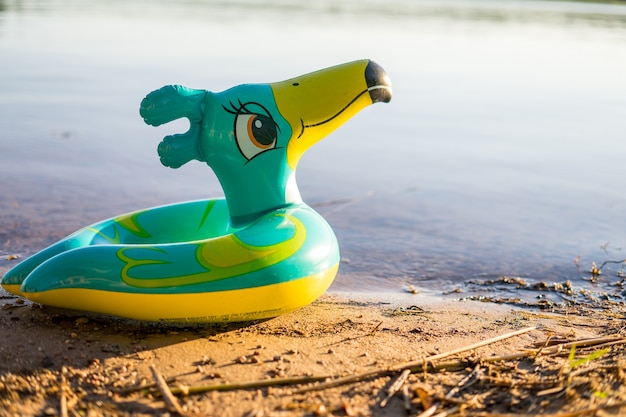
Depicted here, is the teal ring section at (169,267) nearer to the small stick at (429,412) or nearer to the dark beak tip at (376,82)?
the dark beak tip at (376,82)

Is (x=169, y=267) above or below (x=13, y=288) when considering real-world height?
above

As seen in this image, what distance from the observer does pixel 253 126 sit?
382 cm

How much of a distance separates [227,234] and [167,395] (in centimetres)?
125

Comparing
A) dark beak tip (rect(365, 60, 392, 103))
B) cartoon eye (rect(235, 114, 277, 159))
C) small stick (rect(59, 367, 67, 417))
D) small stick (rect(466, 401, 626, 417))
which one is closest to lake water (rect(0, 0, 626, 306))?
cartoon eye (rect(235, 114, 277, 159))

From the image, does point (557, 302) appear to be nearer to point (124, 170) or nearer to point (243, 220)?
point (243, 220)

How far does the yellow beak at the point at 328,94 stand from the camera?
380 centimetres

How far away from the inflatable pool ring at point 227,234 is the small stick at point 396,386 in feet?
2.34

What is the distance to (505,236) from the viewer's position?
18.7ft

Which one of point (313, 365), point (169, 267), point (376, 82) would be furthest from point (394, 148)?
point (313, 365)

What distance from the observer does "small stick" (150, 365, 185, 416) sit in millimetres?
2717

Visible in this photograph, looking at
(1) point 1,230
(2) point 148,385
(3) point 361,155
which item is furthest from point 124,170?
(2) point 148,385

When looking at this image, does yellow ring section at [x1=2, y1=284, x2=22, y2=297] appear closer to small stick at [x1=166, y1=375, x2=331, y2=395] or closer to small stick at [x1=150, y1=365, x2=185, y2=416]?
small stick at [x1=150, y1=365, x2=185, y2=416]

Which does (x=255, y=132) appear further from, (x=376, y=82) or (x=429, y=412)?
(x=429, y=412)

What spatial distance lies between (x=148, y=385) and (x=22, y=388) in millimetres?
437
